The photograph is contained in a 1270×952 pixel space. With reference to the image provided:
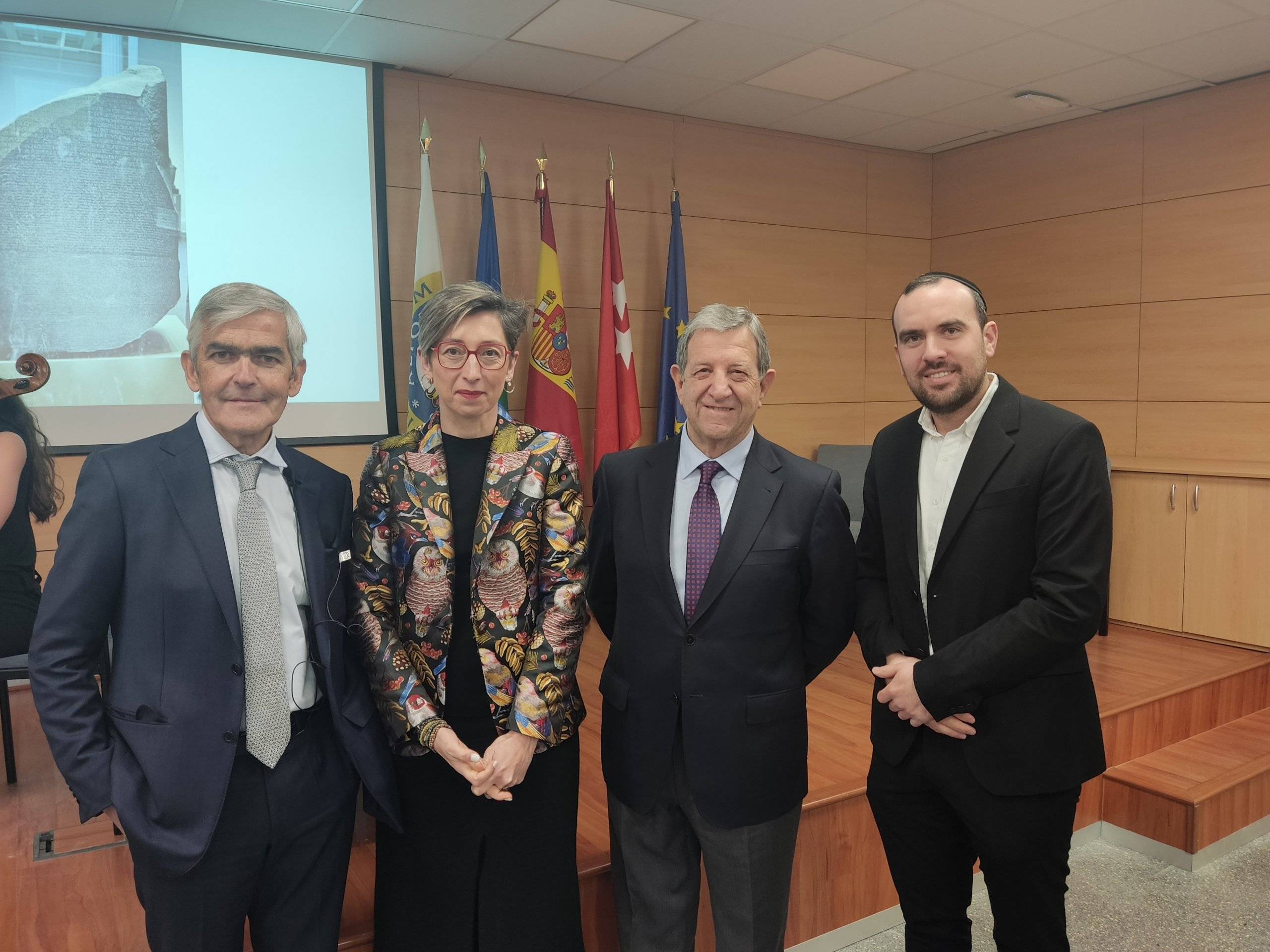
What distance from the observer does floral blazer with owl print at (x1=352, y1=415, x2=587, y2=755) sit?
1786 millimetres

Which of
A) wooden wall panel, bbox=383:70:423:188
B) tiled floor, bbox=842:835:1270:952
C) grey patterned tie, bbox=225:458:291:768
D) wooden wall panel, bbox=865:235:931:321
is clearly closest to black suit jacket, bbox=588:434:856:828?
grey patterned tie, bbox=225:458:291:768

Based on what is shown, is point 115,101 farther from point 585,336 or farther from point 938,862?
point 938,862

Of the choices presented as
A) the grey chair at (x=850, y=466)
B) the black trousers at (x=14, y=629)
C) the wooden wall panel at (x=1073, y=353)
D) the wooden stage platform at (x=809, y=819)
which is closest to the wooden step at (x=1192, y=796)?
the wooden stage platform at (x=809, y=819)

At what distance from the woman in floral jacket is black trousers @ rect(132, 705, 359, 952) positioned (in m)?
0.15

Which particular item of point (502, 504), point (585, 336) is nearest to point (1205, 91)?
point (585, 336)

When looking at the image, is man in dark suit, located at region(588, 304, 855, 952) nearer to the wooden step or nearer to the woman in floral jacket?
the woman in floral jacket

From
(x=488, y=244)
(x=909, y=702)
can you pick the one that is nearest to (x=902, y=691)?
(x=909, y=702)

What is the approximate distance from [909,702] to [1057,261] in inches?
201

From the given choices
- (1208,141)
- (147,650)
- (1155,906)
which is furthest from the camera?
(1208,141)

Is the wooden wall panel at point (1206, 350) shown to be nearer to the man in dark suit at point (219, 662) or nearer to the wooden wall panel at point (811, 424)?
the wooden wall panel at point (811, 424)

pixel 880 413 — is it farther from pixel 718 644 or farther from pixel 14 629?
pixel 14 629

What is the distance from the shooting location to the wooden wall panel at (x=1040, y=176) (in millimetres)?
5773

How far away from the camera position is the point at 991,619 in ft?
6.21

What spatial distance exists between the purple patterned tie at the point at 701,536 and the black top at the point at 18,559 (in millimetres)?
1934
